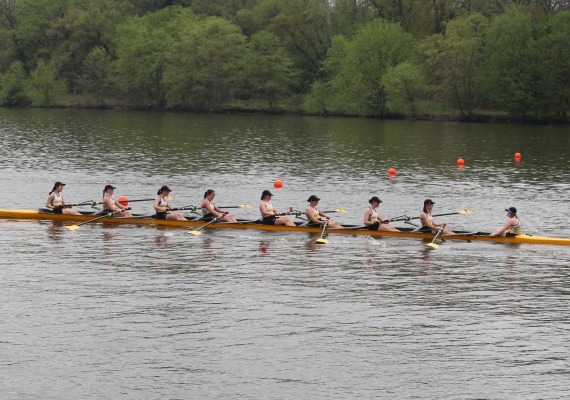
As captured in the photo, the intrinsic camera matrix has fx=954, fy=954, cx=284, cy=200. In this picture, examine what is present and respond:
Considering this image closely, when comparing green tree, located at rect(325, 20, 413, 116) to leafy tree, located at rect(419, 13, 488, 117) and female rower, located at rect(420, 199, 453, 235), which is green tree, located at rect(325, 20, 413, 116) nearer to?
leafy tree, located at rect(419, 13, 488, 117)

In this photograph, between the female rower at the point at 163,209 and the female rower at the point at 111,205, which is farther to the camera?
the female rower at the point at 111,205

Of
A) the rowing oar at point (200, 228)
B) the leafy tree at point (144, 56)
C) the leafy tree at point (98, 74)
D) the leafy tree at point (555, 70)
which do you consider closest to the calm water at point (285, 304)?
the rowing oar at point (200, 228)

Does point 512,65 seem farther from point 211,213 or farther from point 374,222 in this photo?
point 211,213

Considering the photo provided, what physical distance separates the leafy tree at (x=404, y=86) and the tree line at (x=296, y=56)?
0.44ft

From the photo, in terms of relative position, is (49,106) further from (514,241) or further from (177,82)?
(514,241)

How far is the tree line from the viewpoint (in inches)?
3290

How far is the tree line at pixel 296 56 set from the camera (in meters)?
83.6

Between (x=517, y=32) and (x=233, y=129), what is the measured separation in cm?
2675

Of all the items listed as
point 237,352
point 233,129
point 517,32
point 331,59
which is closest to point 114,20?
point 331,59

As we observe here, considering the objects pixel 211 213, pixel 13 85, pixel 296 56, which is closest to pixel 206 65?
pixel 296 56

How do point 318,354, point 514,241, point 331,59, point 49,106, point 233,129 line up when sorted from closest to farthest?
point 318,354 < point 514,241 < point 233,129 < point 331,59 < point 49,106

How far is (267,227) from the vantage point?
31906mm

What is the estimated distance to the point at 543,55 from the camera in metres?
81.2

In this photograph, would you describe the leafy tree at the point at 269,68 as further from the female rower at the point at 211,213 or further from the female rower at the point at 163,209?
the female rower at the point at 211,213
